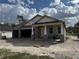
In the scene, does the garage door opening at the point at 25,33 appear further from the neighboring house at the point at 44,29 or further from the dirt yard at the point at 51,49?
the dirt yard at the point at 51,49

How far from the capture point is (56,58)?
14734 mm

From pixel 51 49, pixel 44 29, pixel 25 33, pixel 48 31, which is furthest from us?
pixel 25 33

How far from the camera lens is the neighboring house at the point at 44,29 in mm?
28469

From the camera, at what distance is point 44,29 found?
30156 millimetres

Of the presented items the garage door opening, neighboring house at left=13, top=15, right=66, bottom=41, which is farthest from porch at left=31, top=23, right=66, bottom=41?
the garage door opening

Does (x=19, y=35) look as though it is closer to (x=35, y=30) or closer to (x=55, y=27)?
(x=35, y=30)

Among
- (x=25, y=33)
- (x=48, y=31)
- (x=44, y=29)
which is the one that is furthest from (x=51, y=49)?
(x=25, y=33)

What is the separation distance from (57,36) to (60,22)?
267 centimetres

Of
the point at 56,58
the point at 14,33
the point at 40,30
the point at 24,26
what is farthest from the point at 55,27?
the point at 56,58

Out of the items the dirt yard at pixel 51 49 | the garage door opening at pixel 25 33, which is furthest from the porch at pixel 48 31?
the dirt yard at pixel 51 49

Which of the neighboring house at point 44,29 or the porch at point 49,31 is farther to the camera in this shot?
the porch at point 49,31

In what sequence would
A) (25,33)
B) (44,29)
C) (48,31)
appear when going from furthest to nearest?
(25,33) → (48,31) → (44,29)

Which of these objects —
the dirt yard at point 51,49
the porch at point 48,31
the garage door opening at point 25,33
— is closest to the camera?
the dirt yard at point 51,49

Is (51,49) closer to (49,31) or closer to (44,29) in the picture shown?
(44,29)
